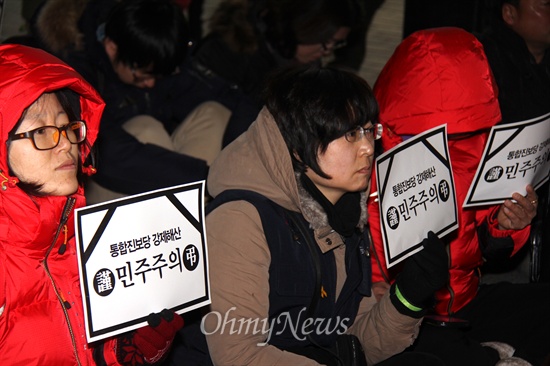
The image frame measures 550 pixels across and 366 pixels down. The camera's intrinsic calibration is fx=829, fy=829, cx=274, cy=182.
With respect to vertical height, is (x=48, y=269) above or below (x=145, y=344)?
above

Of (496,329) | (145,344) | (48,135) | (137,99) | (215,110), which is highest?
(48,135)

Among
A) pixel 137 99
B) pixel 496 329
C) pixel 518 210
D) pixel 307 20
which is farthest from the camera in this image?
pixel 307 20

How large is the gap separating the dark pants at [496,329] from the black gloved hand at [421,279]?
1.46 ft

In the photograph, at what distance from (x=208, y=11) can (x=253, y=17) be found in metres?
1.63

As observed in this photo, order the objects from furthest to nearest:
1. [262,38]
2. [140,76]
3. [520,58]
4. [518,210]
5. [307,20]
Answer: [262,38] < [307,20] < [140,76] < [520,58] < [518,210]

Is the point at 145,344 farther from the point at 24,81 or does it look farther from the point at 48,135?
the point at 24,81

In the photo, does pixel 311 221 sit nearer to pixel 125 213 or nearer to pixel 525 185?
pixel 125 213

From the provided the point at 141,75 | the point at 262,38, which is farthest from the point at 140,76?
the point at 262,38

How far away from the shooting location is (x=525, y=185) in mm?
3158

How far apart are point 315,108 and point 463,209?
0.94m

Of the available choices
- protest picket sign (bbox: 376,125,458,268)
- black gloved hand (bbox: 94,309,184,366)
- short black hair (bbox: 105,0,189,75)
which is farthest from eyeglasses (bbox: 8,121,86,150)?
short black hair (bbox: 105,0,189,75)

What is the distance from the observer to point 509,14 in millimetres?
3668

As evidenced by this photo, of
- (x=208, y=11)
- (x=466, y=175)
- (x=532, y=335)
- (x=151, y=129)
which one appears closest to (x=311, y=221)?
(x=466, y=175)

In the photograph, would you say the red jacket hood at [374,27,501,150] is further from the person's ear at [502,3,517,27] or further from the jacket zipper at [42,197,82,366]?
the jacket zipper at [42,197,82,366]
